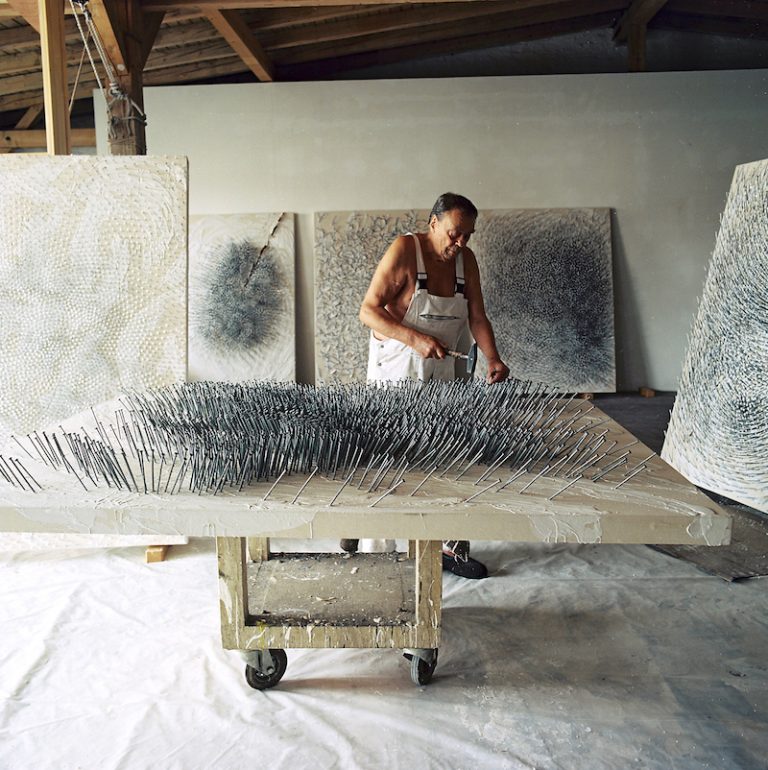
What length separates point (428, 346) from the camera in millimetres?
3166

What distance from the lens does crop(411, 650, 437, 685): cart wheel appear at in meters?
2.49

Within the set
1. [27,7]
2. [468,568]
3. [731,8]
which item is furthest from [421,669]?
[731,8]

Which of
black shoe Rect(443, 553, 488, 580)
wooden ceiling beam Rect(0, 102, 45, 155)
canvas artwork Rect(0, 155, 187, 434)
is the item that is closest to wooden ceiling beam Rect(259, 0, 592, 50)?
wooden ceiling beam Rect(0, 102, 45, 155)

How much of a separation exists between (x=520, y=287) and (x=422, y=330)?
3333mm

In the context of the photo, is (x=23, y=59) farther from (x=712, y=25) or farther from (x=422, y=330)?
(x=712, y=25)

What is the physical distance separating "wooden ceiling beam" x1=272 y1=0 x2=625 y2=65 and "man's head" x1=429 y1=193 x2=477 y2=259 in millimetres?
4536

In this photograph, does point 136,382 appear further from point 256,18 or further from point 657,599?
point 256,18

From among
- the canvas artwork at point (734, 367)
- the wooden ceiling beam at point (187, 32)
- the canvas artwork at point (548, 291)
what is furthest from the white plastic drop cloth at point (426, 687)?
the wooden ceiling beam at point (187, 32)

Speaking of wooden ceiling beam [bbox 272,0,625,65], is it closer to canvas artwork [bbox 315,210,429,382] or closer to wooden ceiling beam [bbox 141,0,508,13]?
canvas artwork [bbox 315,210,429,382]

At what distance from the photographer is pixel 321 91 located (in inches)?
267

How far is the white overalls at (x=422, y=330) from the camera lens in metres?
3.47

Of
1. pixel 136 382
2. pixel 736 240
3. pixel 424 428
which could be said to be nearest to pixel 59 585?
pixel 136 382

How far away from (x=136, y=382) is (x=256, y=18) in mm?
3981

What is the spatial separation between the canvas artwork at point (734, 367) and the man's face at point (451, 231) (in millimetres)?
1468
